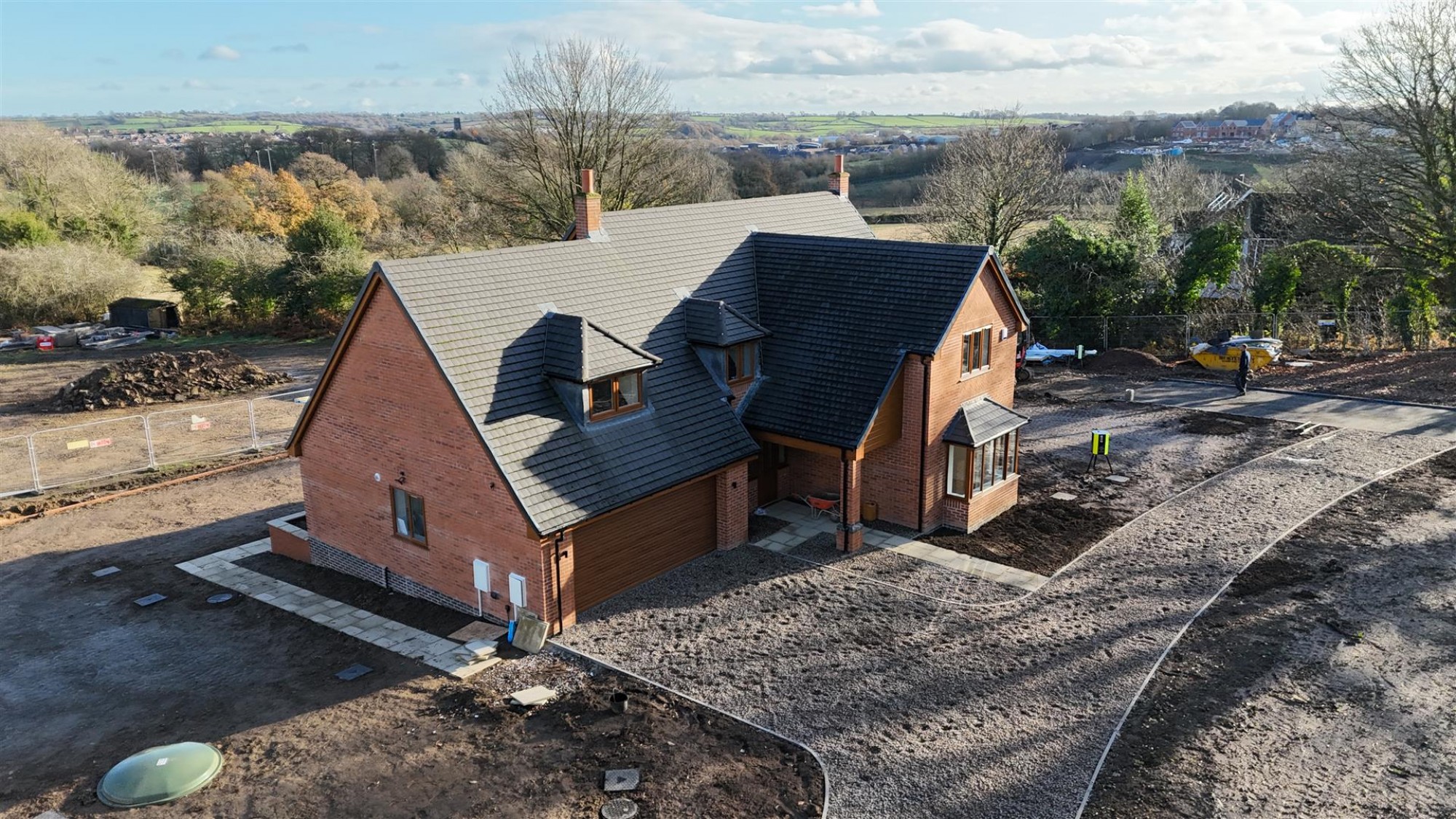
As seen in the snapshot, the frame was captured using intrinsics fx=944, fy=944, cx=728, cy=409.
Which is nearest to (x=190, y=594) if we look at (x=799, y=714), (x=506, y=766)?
(x=506, y=766)

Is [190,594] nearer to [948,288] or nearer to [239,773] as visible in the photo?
[239,773]

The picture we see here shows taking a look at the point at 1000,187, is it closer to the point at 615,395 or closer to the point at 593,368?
the point at 615,395

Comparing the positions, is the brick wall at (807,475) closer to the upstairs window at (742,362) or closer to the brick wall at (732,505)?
the upstairs window at (742,362)

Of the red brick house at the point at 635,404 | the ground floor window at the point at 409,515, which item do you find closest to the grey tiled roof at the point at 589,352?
the red brick house at the point at 635,404

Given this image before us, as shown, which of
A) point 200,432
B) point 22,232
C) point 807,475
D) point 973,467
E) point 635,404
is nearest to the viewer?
point 635,404

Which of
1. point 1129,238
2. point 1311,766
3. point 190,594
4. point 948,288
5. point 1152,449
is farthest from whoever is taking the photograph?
point 1129,238

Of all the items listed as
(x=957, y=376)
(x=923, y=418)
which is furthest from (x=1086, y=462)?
(x=923, y=418)
